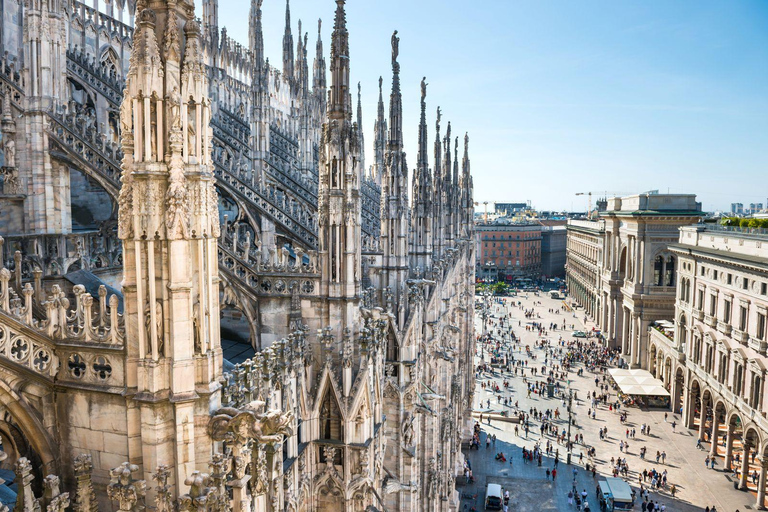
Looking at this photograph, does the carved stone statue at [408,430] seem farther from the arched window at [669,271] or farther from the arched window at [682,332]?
the arched window at [669,271]

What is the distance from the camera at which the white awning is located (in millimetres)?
45125

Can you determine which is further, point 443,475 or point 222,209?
point 222,209

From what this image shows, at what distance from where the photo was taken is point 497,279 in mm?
121188

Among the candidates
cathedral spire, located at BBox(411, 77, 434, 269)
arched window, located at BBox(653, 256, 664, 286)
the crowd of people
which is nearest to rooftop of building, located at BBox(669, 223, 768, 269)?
arched window, located at BBox(653, 256, 664, 286)

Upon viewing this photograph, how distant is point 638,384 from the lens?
4622 centimetres

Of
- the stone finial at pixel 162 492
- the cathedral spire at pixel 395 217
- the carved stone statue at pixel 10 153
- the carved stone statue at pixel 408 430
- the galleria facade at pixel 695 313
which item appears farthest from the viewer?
the galleria facade at pixel 695 313

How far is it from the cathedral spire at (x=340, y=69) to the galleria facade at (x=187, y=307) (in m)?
0.06

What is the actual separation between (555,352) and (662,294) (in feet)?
40.2

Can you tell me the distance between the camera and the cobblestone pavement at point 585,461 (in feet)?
101

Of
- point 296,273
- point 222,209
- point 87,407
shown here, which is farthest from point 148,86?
point 222,209

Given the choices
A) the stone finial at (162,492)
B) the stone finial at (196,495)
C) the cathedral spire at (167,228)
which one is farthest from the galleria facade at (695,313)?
the cathedral spire at (167,228)

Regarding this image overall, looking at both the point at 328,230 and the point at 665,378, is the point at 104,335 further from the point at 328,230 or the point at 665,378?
the point at 665,378

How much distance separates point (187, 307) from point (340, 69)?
27.2 feet

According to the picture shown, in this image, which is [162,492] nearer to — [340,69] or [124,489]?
[124,489]
